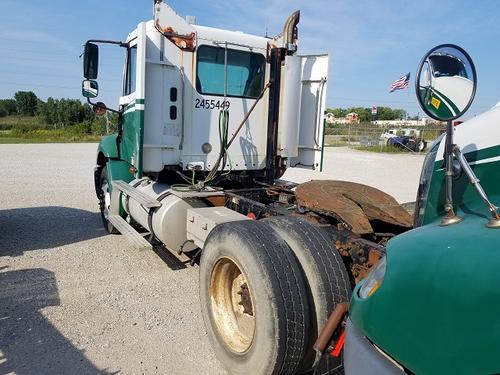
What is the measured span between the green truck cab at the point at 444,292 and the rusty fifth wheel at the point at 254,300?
780mm

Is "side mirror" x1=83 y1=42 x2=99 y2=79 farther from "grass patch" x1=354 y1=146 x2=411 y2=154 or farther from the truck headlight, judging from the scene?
"grass patch" x1=354 y1=146 x2=411 y2=154

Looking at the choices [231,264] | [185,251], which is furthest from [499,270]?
[185,251]

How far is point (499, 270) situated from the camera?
142 centimetres

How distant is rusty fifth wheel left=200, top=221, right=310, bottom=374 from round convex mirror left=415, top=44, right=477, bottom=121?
1.38m

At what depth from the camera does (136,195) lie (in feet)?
18.1

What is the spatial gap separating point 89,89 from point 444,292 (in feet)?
19.2

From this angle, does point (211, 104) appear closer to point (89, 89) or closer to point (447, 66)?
point (89, 89)

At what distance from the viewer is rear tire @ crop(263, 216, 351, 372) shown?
2775mm

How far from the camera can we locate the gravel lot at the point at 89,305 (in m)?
3.39

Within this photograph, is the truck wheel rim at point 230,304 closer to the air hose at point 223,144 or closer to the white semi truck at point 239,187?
the white semi truck at point 239,187

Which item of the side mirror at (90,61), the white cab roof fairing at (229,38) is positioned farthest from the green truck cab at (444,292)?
the side mirror at (90,61)

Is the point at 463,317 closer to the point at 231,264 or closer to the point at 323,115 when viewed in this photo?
the point at 231,264

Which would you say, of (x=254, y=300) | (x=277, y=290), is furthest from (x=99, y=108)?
(x=277, y=290)

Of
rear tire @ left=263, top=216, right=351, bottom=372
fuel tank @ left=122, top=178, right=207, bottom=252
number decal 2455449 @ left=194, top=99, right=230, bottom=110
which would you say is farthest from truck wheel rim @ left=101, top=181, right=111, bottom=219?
rear tire @ left=263, top=216, right=351, bottom=372
